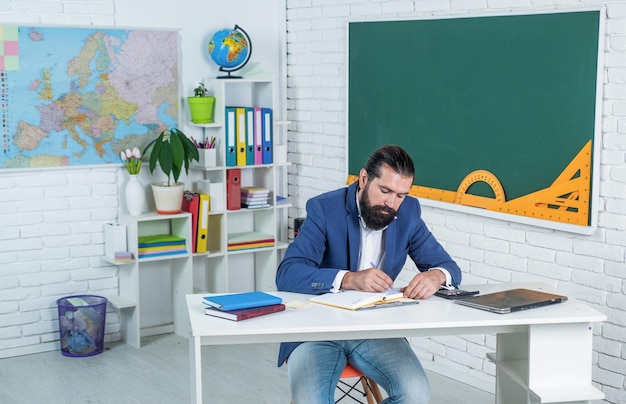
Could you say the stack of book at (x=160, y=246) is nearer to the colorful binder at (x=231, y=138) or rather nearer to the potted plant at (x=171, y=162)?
the potted plant at (x=171, y=162)

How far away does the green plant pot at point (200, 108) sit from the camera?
5379 millimetres

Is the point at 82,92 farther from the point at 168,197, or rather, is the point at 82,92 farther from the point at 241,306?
the point at 241,306

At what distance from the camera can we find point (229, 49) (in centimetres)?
537

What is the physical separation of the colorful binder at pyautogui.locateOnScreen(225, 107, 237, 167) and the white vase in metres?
0.57

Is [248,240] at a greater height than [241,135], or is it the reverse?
[241,135]

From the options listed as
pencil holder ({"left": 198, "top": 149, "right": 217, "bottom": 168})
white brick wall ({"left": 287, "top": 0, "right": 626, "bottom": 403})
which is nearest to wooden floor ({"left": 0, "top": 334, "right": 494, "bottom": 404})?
white brick wall ({"left": 287, "top": 0, "right": 626, "bottom": 403})

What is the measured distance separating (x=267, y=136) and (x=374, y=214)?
7.69 ft

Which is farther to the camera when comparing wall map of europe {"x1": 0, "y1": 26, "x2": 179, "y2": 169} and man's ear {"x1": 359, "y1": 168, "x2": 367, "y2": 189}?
wall map of europe {"x1": 0, "y1": 26, "x2": 179, "y2": 169}

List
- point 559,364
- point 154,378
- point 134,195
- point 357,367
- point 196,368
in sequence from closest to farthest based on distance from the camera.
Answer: point 196,368
point 559,364
point 357,367
point 154,378
point 134,195

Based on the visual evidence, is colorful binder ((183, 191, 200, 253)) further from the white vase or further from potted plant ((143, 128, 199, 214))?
the white vase

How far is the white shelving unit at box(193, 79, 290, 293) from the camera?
549 cm

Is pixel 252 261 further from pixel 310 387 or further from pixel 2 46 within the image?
pixel 310 387

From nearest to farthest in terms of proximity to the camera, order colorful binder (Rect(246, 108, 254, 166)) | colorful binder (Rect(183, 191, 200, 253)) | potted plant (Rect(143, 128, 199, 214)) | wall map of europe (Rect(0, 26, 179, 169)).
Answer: wall map of europe (Rect(0, 26, 179, 169))
potted plant (Rect(143, 128, 199, 214))
colorful binder (Rect(183, 191, 200, 253))
colorful binder (Rect(246, 108, 254, 166))

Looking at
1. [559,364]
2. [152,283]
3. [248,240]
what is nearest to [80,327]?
[152,283]
